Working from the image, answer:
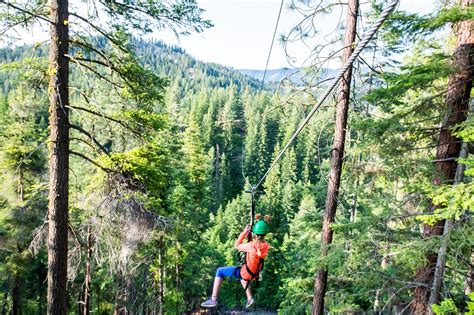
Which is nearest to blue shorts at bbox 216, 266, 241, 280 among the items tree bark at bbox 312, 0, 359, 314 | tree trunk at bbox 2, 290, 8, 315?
tree bark at bbox 312, 0, 359, 314

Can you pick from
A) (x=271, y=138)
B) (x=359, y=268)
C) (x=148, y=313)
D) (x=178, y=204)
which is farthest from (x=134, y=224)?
(x=271, y=138)

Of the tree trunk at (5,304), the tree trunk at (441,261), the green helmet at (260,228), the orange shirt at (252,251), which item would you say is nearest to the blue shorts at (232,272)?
the orange shirt at (252,251)

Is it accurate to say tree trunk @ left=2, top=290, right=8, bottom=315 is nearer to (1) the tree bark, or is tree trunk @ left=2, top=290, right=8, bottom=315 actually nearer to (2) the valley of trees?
(2) the valley of trees

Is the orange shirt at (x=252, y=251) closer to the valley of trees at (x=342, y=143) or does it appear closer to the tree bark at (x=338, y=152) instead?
the valley of trees at (x=342, y=143)

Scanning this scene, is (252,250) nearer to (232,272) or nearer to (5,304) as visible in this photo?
(232,272)

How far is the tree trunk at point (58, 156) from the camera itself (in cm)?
606

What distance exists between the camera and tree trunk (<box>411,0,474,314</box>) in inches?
231

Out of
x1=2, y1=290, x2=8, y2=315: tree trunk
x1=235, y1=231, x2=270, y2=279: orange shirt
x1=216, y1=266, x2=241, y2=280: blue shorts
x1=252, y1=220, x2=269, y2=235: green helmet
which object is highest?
x1=252, y1=220, x2=269, y2=235: green helmet

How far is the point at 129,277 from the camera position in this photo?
19109 mm

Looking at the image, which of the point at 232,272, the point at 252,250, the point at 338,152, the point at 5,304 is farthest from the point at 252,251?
the point at 5,304

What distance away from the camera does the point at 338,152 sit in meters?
8.03

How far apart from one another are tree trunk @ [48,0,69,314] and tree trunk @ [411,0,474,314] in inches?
244

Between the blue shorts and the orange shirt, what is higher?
the orange shirt

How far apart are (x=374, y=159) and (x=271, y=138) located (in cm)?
6370
